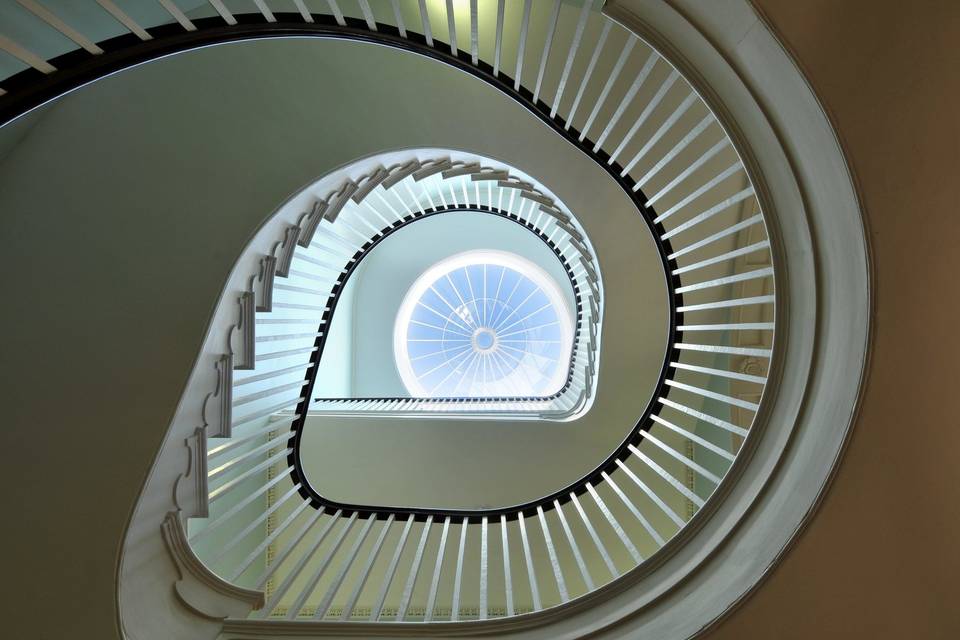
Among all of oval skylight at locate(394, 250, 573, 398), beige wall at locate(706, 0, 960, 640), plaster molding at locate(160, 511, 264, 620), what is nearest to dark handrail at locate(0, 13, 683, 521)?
plaster molding at locate(160, 511, 264, 620)

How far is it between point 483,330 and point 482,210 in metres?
6.46

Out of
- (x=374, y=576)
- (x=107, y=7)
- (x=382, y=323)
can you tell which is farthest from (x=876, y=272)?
(x=382, y=323)

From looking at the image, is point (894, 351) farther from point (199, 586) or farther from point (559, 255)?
point (559, 255)

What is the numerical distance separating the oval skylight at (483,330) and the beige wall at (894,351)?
9821 millimetres

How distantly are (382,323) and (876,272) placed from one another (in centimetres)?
1068

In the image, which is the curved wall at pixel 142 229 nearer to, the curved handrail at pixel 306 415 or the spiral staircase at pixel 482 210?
the spiral staircase at pixel 482 210

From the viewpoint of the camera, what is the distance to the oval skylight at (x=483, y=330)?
1212cm

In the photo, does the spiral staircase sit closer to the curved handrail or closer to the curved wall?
the curved handrail

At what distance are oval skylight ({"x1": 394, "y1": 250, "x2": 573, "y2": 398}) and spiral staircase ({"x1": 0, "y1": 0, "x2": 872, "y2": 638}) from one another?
4650 mm

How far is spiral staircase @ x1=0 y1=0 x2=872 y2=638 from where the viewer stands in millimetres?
2527

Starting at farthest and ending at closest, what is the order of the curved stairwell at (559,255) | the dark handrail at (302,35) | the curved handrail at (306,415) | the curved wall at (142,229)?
the curved handrail at (306,415)
the curved stairwell at (559,255)
the curved wall at (142,229)
the dark handrail at (302,35)

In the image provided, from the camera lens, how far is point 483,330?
1345 centimetres

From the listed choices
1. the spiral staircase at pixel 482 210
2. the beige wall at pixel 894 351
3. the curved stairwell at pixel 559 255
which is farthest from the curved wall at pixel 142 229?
the beige wall at pixel 894 351

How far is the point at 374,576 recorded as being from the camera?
6.65 m
